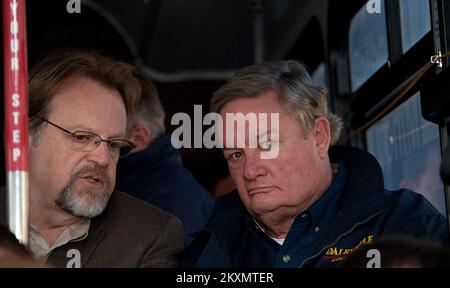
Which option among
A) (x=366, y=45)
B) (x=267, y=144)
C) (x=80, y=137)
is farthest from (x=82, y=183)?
(x=366, y=45)

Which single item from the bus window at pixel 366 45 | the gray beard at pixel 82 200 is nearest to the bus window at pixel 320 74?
the bus window at pixel 366 45

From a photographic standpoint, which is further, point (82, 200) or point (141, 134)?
point (141, 134)

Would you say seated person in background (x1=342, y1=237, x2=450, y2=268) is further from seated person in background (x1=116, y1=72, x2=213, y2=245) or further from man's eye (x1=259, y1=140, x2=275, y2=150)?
seated person in background (x1=116, y1=72, x2=213, y2=245)

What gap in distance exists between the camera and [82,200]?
2.70 meters

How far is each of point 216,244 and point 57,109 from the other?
0.70 m

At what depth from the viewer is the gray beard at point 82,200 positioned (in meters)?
2.70

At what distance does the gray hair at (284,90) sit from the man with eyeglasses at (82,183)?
1.24 ft

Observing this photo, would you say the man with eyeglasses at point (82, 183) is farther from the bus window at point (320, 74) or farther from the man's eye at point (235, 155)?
the bus window at point (320, 74)

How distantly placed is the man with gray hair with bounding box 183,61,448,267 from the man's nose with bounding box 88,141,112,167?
0.40 m

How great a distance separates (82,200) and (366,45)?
66.9 inches
